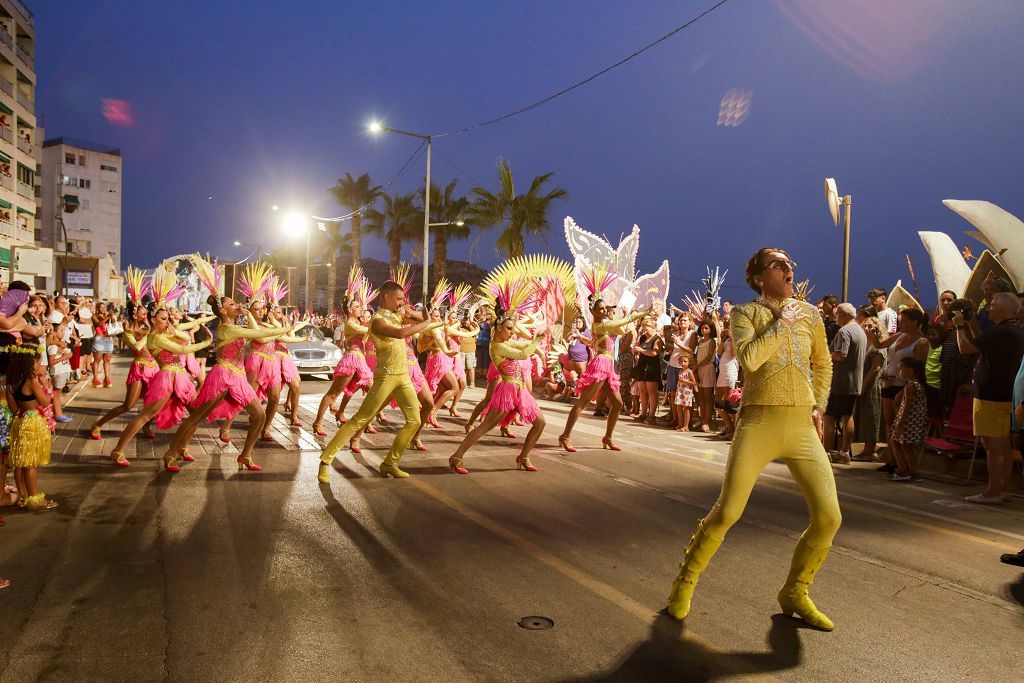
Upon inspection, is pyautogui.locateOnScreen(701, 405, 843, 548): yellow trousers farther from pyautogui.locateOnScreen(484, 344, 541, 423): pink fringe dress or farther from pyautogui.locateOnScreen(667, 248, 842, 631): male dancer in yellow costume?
pyautogui.locateOnScreen(484, 344, 541, 423): pink fringe dress

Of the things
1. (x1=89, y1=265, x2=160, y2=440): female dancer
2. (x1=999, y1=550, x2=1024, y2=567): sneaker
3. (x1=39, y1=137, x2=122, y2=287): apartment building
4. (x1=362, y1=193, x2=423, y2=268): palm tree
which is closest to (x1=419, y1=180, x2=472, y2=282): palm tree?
(x1=362, y1=193, x2=423, y2=268): palm tree

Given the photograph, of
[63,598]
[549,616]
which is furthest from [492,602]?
[63,598]

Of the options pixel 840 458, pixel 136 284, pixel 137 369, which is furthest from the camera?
pixel 136 284

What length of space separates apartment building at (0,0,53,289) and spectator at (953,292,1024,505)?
4460 cm

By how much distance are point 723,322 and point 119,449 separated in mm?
10261

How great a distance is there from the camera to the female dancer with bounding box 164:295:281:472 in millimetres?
8156

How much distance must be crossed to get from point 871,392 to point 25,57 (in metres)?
53.7

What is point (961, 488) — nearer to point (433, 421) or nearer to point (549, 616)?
point (549, 616)

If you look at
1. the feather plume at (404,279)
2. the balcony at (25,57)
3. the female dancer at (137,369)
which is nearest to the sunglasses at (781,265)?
the feather plume at (404,279)

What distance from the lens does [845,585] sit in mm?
4957

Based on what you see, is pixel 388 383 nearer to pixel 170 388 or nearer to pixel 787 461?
pixel 170 388

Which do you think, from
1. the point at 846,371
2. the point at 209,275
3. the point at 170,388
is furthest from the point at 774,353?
the point at 209,275

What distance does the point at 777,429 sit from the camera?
164 inches

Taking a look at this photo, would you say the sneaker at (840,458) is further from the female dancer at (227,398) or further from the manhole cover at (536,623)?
the female dancer at (227,398)
